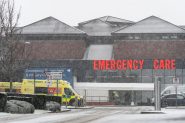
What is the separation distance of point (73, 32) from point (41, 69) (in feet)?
38.8

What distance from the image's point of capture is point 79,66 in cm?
7325

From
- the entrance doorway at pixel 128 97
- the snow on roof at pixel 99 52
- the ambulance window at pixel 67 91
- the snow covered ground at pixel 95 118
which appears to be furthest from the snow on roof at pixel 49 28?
the snow covered ground at pixel 95 118

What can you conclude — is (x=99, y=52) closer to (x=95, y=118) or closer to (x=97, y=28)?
(x=97, y=28)

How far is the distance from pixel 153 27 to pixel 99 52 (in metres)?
9.57

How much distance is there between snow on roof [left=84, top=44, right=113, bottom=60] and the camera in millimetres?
77000

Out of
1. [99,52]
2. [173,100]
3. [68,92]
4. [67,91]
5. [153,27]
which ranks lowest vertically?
[173,100]

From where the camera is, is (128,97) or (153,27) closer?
(128,97)

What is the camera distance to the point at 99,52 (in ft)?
259

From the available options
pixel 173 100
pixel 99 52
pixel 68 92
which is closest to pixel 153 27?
pixel 99 52

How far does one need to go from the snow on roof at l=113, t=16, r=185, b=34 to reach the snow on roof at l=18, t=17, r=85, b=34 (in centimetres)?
781

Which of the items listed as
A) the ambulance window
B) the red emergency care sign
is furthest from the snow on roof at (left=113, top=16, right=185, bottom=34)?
the ambulance window

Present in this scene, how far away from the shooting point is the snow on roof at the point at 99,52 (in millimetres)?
77000

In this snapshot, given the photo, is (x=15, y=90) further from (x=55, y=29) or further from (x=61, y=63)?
(x=55, y=29)

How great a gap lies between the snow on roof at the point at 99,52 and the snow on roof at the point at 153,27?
11.8 feet
